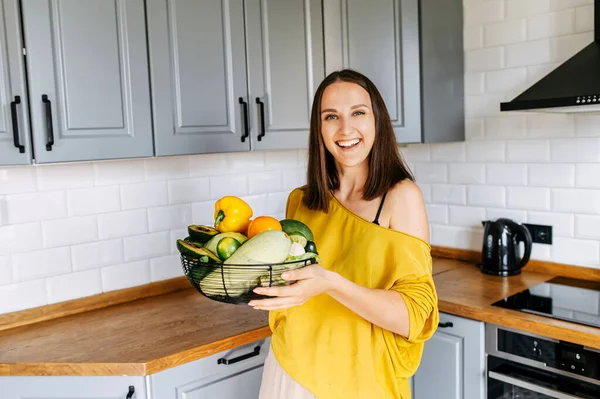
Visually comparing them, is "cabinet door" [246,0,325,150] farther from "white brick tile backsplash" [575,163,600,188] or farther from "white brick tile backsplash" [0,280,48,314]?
"white brick tile backsplash" [575,163,600,188]

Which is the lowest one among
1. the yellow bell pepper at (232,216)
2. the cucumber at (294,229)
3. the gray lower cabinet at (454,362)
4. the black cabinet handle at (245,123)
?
the gray lower cabinet at (454,362)

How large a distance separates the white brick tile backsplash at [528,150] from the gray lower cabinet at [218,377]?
1305 millimetres

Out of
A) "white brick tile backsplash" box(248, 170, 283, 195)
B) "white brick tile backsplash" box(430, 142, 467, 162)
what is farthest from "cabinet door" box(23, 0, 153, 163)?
"white brick tile backsplash" box(430, 142, 467, 162)

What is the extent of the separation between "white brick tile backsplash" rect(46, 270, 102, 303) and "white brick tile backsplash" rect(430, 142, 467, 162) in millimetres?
1586

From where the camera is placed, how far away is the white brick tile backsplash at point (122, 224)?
2.17 meters

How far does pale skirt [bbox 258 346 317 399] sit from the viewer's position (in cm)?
150

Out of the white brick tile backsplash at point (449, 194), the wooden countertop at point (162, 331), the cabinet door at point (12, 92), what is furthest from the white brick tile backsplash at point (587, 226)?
the cabinet door at point (12, 92)

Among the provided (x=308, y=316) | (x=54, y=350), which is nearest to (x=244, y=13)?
(x=308, y=316)

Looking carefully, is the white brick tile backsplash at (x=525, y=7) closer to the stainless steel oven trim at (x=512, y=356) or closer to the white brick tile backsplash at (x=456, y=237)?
the white brick tile backsplash at (x=456, y=237)

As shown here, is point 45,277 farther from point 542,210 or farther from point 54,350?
point 542,210

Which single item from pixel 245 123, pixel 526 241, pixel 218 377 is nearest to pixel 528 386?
pixel 526 241

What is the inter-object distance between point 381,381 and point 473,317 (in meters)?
0.62

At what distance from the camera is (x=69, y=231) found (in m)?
2.08

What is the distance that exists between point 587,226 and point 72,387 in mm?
1910
